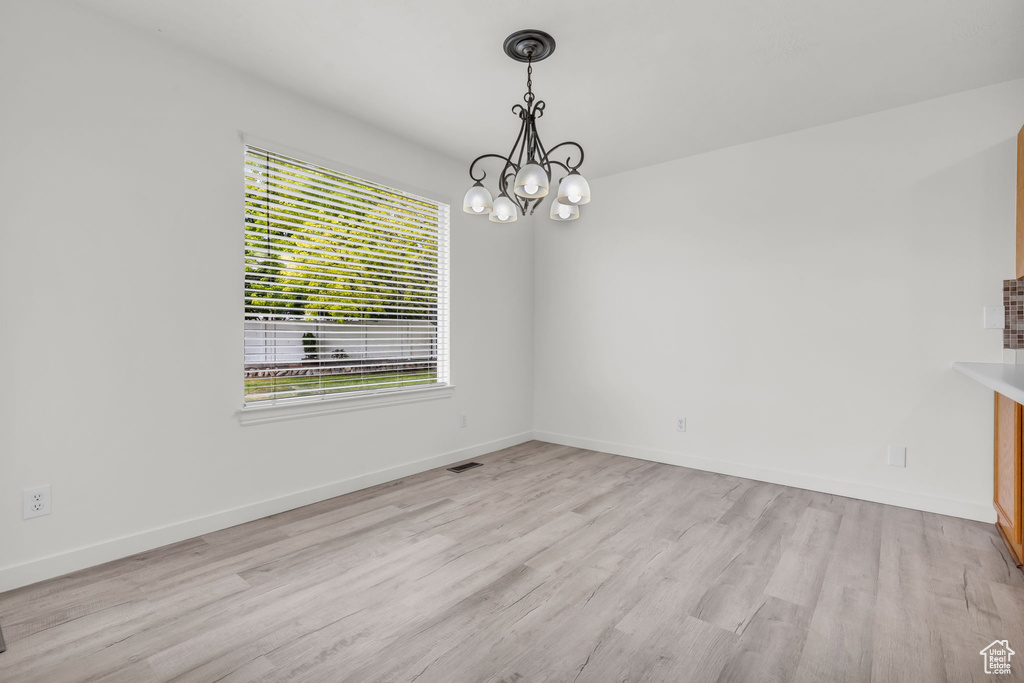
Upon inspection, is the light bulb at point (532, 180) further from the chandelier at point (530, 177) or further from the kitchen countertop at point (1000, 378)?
the kitchen countertop at point (1000, 378)

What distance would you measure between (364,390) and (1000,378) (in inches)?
132

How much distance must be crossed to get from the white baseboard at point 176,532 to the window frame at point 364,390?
484 mm

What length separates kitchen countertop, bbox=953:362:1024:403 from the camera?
162cm

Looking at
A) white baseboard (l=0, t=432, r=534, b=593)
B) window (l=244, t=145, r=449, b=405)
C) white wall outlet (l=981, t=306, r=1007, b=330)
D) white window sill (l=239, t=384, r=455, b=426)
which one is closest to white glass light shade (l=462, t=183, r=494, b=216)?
window (l=244, t=145, r=449, b=405)

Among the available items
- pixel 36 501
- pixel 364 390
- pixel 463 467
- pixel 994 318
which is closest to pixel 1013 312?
pixel 994 318

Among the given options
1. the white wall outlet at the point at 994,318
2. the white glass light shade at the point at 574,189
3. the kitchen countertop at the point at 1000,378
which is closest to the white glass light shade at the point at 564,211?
the white glass light shade at the point at 574,189

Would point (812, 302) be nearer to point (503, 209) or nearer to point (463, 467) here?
point (503, 209)

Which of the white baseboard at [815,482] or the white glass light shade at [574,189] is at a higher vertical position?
the white glass light shade at [574,189]

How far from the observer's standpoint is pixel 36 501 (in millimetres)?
2152

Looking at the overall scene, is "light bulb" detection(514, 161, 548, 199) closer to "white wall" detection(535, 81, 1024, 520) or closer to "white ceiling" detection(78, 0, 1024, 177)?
"white ceiling" detection(78, 0, 1024, 177)

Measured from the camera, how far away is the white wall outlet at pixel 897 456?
315 cm

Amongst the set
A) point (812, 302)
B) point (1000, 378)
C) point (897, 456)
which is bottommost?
point (897, 456)

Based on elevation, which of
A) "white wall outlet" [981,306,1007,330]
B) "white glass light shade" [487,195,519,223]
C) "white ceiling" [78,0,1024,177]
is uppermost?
"white ceiling" [78,0,1024,177]

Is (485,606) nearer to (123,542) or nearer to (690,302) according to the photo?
Result: (123,542)
